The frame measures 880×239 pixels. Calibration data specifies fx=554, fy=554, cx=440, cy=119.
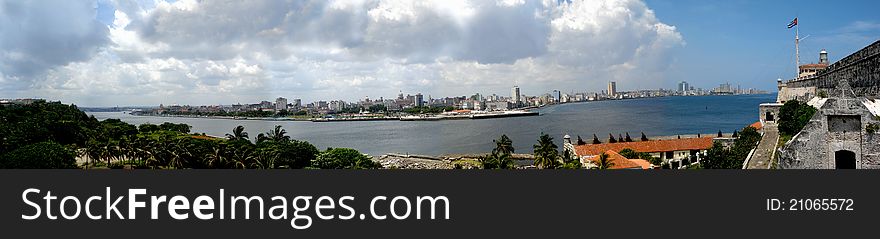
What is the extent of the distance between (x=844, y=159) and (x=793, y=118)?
653cm

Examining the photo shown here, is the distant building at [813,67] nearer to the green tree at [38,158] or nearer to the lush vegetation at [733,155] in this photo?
the lush vegetation at [733,155]

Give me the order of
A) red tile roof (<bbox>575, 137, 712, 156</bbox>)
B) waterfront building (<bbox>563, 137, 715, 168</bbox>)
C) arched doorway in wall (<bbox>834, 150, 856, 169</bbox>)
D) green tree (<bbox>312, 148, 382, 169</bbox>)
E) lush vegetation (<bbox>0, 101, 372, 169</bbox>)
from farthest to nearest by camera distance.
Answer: red tile roof (<bbox>575, 137, 712, 156</bbox>)
waterfront building (<bbox>563, 137, 715, 168</bbox>)
green tree (<bbox>312, 148, 382, 169</bbox>)
lush vegetation (<bbox>0, 101, 372, 169</bbox>)
arched doorway in wall (<bbox>834, 150, 856, 169</bbox>)

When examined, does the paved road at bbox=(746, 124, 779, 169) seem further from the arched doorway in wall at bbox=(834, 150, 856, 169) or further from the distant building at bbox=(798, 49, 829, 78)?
the distant building at bbox=(798, 49, 829, 78)

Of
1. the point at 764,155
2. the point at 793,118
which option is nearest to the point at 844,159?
the point at 764,155

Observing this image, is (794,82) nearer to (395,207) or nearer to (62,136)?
(395,207)

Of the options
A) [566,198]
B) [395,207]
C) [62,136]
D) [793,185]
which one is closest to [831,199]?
[793,185]

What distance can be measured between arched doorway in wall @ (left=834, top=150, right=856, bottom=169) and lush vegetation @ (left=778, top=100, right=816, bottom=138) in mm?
3636

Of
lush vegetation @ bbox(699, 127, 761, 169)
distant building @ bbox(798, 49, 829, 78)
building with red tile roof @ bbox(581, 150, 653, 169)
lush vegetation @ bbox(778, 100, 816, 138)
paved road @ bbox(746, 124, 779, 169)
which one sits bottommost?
building with red tile roof @ bbox(581, 150, 653, 169)

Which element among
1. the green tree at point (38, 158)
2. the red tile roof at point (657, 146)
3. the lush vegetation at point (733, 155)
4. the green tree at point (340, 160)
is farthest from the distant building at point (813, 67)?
the green tree at point (38, 158)

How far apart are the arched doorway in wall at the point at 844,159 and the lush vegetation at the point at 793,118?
11.9 ft

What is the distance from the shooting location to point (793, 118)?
14.6m

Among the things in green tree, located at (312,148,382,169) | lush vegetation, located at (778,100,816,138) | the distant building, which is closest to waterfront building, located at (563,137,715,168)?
lush vegetation, located at (778,100,816,138)

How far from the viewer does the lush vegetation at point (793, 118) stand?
43.0ft

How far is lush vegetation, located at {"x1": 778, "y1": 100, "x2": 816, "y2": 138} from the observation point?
43.0ft
